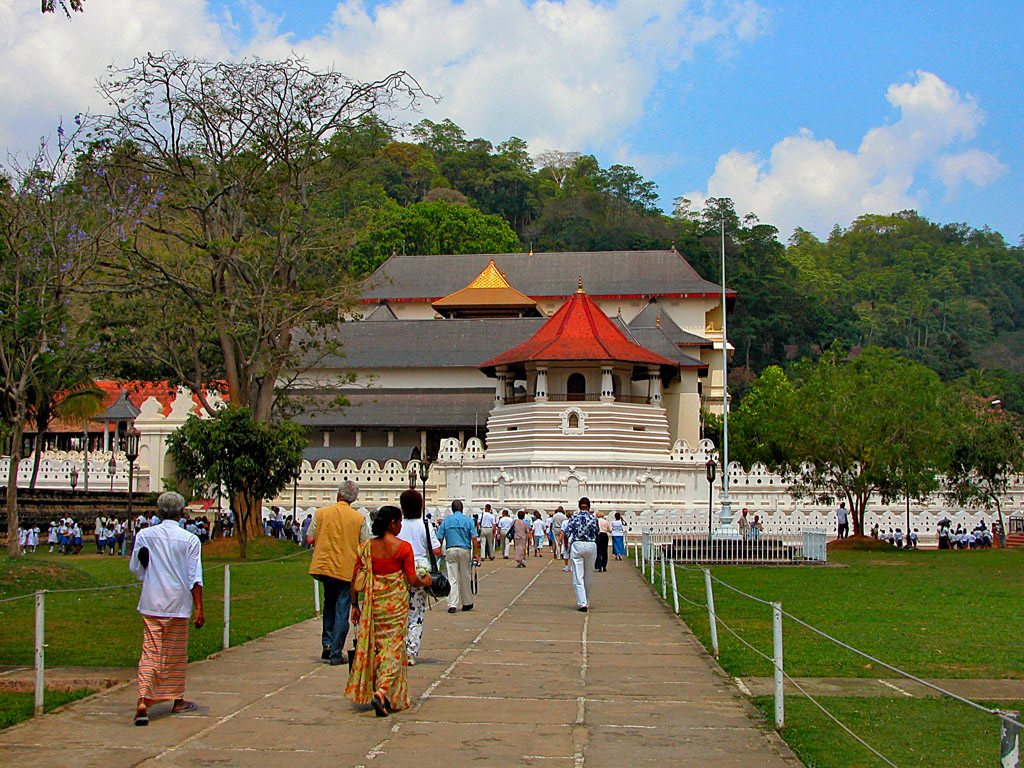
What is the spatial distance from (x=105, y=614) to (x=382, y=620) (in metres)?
7.76

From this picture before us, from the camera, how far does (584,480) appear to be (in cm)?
4031

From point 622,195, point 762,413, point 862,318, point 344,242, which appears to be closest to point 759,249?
point 862,318

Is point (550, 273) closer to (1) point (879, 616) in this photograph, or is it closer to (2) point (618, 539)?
(2) point (618, 539)

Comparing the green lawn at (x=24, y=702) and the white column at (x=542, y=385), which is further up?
the white column at (x=542, y=385)

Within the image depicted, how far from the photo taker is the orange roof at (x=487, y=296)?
2714 inches

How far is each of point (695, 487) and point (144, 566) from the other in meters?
36.1

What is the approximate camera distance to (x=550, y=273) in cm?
7850

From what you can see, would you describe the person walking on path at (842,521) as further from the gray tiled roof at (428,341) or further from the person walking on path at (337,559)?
the person walking on path at (337,559)

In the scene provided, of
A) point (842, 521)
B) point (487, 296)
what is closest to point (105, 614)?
point (842, 521)

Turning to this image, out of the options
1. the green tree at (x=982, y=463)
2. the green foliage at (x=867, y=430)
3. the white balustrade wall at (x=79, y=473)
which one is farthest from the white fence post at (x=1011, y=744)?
the white balustrade wall at (x=79, y=473)

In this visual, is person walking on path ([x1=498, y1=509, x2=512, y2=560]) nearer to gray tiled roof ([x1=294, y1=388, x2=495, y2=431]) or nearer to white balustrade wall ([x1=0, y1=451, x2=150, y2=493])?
white balustrade wall ([x1=0, y1=451, x2=150, y2=493])

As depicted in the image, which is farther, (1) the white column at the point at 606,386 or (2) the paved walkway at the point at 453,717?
(1) the white column at the point at 606,386

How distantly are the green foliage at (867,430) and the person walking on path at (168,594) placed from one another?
27.4 metres

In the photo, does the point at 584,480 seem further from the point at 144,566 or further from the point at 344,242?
the point at 144,566
